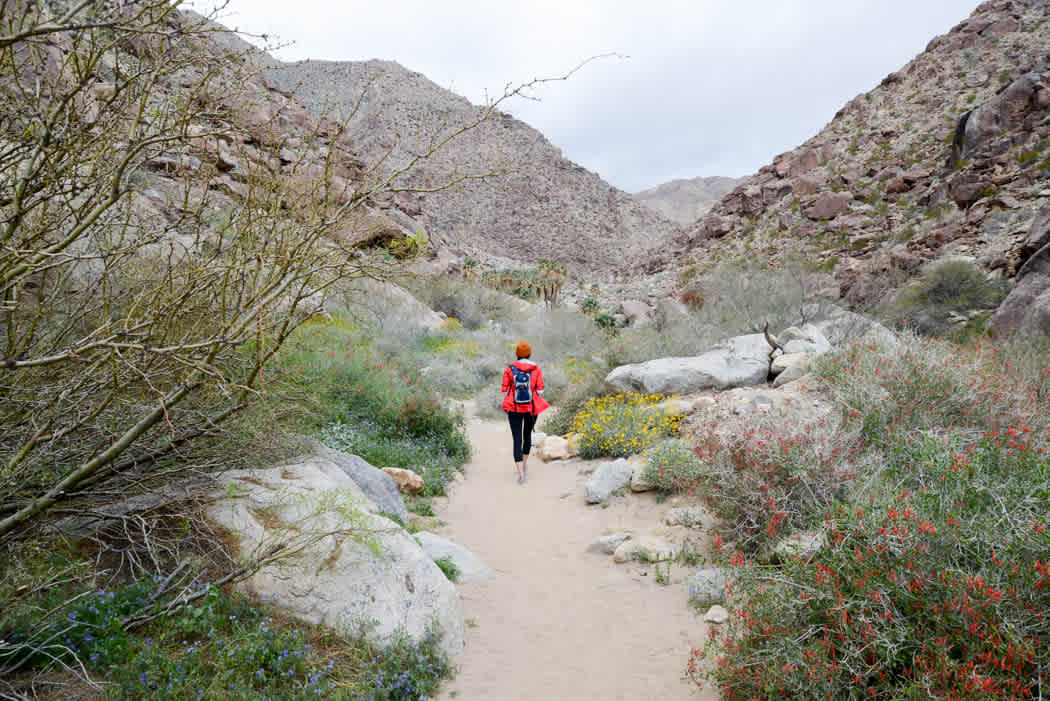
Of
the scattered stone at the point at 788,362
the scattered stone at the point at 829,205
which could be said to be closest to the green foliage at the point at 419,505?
the scattered stone at the point at 788,362

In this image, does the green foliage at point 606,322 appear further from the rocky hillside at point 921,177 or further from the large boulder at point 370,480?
the large boulder at point 370,480

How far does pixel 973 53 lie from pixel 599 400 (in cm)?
3126

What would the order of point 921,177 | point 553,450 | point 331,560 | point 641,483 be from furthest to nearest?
point 921,177 < point 553,450 < point 641,483 < point 331,560

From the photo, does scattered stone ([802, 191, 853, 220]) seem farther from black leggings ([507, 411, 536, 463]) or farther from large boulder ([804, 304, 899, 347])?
black leggings ([507, 411, 536, 463])

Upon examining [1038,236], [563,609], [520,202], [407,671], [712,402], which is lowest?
[563,609]

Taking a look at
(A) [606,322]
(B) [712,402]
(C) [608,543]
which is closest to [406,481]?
(C) [608,543]

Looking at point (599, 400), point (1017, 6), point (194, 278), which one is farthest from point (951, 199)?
point (194, 278)

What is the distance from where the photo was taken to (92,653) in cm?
262

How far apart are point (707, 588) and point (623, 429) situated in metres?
3.99

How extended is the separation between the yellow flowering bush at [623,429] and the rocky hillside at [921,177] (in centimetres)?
655

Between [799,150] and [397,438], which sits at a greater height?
[799,150]

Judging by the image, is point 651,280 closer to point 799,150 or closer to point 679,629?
point 799,150

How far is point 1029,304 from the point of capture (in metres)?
9.13

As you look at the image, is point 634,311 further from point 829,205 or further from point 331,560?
point 331,560
